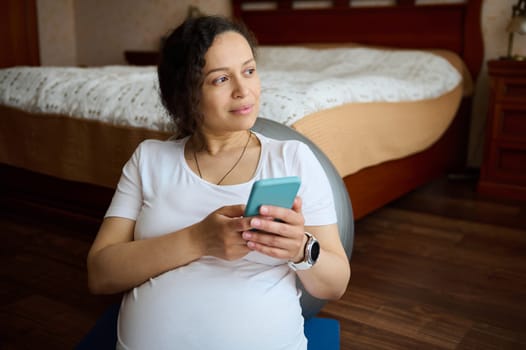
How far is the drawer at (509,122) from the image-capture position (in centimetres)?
294

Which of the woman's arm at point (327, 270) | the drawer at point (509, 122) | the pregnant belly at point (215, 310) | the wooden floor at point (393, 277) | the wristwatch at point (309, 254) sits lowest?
the wooden floor at point (393, 277)

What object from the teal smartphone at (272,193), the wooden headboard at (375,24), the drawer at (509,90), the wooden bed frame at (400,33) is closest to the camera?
the teal smartphone at (272,193)

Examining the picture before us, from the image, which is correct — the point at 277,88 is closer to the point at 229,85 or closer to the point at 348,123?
the point at 348,123

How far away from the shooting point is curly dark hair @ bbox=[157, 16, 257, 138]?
0.99 m

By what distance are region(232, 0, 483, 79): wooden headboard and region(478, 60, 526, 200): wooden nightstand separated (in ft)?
1.61

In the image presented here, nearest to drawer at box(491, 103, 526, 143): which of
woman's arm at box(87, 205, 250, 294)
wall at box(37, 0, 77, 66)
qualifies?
woman's arm at box(87, 205, 250, 294)

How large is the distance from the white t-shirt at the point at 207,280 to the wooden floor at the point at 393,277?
69 centimetres

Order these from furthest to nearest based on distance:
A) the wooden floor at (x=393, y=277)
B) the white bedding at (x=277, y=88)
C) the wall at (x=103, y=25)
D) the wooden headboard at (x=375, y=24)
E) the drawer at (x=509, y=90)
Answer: the wall at (x=103, y=25) → the wooden headboard at (x=375, y=24) → the drawer at (x=509, y=90) → the white bedding at (x=277, y=88) → the wooden floor at (x=393, y=277)

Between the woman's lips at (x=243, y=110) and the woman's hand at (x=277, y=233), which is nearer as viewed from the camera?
the woman's hand at (x=277, y=233)

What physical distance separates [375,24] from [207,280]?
3135 mm

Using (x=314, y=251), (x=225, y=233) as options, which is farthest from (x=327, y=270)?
(x=225, y=233)

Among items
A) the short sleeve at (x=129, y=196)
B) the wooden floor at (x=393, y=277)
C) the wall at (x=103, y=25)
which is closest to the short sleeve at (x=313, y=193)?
the short sleeve at (x=129, y=196)

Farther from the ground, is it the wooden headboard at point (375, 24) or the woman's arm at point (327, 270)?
the wooden headboard at point (375, 24)

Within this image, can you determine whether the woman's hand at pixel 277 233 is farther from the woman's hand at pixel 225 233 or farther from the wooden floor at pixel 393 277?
the wooden floor at pixel 393 277
